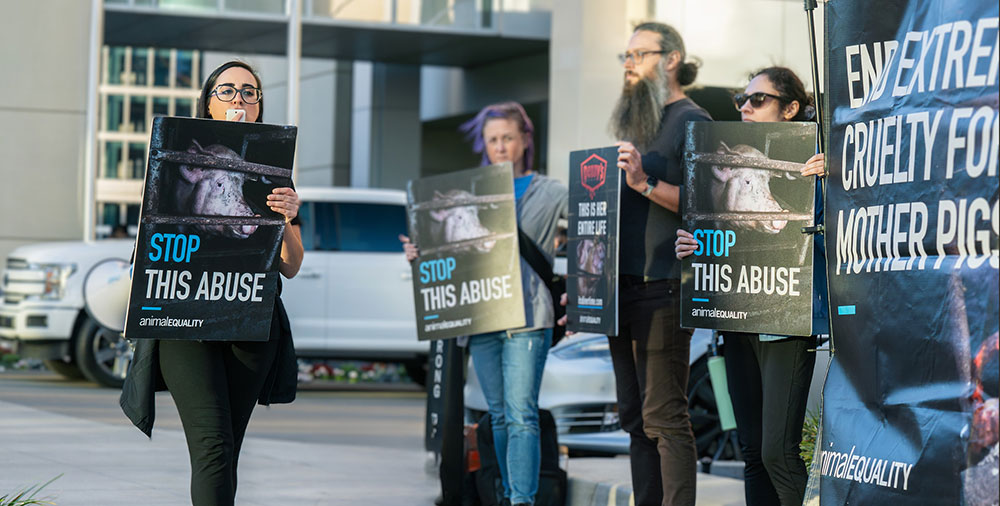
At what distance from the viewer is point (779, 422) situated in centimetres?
523

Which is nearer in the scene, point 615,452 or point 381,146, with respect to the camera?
point 615,452

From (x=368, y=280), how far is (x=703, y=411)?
669 centimetres

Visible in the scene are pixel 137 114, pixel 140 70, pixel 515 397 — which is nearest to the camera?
pixel 515 397

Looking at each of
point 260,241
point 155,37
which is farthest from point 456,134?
point 260,241

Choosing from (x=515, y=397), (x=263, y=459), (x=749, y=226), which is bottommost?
(x=263, y=459)

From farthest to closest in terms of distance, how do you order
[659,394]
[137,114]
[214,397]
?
[137,114]
[659,394]
[214,397]

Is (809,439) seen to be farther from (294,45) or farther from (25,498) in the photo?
(294,45)

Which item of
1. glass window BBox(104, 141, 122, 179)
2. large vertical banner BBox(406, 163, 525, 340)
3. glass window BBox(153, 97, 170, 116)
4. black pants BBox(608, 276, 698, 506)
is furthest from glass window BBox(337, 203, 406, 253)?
glass window BBox(153, 97, 170, 116)

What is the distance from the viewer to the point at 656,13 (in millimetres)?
19625

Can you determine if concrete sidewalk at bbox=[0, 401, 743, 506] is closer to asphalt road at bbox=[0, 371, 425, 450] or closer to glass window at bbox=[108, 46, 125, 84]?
asphalt road at bbox=[0, 371, 425, 450]

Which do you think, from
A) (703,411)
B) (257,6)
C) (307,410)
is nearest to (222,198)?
(703,411)

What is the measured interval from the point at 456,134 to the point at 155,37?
8071 mm

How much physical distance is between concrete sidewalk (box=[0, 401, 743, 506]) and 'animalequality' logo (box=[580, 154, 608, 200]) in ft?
5.06

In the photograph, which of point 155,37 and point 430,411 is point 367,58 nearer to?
point 155,37
